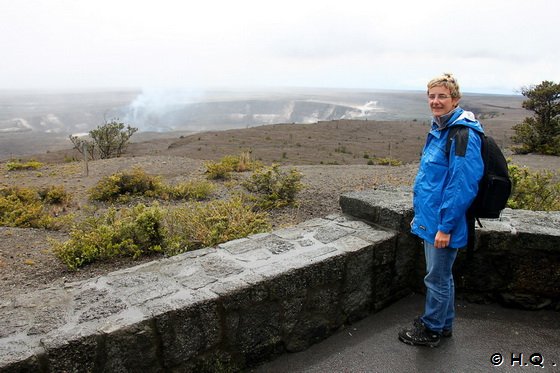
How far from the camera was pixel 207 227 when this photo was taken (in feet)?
16.7

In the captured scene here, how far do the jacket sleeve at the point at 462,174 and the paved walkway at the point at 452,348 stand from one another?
3.49 ft

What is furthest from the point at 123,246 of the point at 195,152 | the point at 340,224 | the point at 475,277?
the point at 195,152

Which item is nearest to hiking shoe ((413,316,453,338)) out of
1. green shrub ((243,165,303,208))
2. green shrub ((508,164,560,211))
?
green shrub ((508,164,560,211))

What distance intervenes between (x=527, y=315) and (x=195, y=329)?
9.13 feet

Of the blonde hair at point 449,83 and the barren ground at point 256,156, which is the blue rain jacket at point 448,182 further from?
the barren ground at point 256,156

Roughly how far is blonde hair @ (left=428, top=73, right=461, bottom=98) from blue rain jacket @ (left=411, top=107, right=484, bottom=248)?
13cm

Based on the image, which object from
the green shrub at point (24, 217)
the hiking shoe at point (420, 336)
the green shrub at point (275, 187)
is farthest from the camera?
the green shrub at point (275, 187)

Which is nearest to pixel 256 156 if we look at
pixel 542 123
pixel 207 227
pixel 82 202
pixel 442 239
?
pixel 542 123

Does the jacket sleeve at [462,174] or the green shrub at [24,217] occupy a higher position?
the jacket sleeve at [462,174]

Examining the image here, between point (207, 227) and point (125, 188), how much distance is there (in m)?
5.05

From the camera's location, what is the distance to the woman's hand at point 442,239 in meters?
2.88

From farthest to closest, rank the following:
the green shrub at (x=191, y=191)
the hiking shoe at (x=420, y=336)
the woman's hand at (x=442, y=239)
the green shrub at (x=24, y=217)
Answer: the green shrub at (x=191, y=191) < the green shrub at (x=24, y=217) < the hiking shoe at (x=420, y=336) < the woman's hand at (x=442, y=239)

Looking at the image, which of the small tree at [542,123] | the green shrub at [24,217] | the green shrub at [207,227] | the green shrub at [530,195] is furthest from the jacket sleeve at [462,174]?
the small tree at [542,123]

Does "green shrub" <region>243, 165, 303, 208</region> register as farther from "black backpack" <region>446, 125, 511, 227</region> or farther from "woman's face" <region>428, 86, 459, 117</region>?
"black backpack" <region>446, 125, 511, 227</region>
